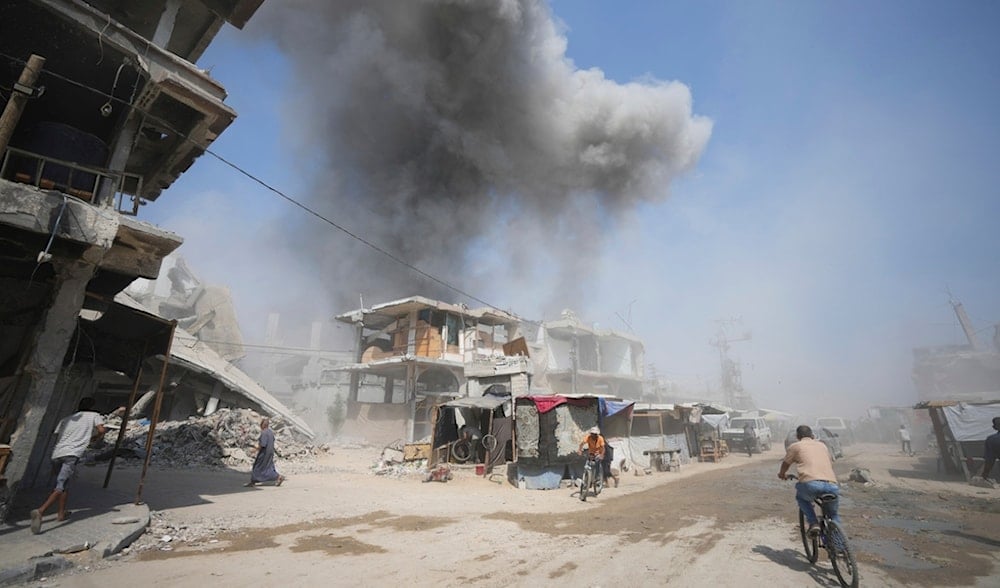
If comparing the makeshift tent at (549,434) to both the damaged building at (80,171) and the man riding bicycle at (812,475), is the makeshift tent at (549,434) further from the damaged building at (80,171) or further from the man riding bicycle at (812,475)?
the damaged building at (80,171)

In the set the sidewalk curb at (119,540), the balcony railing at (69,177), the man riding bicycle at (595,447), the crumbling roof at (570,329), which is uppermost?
the crumbling roof at (570,329)

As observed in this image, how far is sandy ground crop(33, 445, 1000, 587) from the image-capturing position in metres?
4.23

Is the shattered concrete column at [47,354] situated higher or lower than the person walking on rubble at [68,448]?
higher

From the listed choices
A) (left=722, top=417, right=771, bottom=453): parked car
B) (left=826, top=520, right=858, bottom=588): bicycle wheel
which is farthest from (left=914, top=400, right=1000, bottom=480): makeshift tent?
(left=826, top=520, right=858, bottom=588): bicycle wheel

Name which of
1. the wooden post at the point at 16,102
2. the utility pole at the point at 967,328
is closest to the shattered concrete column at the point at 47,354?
the wooden post at the point at 16,102

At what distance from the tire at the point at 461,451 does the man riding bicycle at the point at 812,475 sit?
444 inches

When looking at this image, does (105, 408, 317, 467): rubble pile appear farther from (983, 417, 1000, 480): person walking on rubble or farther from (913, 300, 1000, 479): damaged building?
(913, 300, 1000, 479): damaged building

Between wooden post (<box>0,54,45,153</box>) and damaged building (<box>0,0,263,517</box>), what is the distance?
0.01 meters

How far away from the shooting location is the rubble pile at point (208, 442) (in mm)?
13352

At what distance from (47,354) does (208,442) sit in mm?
10409

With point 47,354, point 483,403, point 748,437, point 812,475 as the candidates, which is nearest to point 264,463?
point 47,354

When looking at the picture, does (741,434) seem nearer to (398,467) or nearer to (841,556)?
(398,467)

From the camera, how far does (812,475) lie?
460 centimetres

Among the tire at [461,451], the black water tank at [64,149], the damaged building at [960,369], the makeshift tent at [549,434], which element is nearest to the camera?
the black water tank at [64,149]
